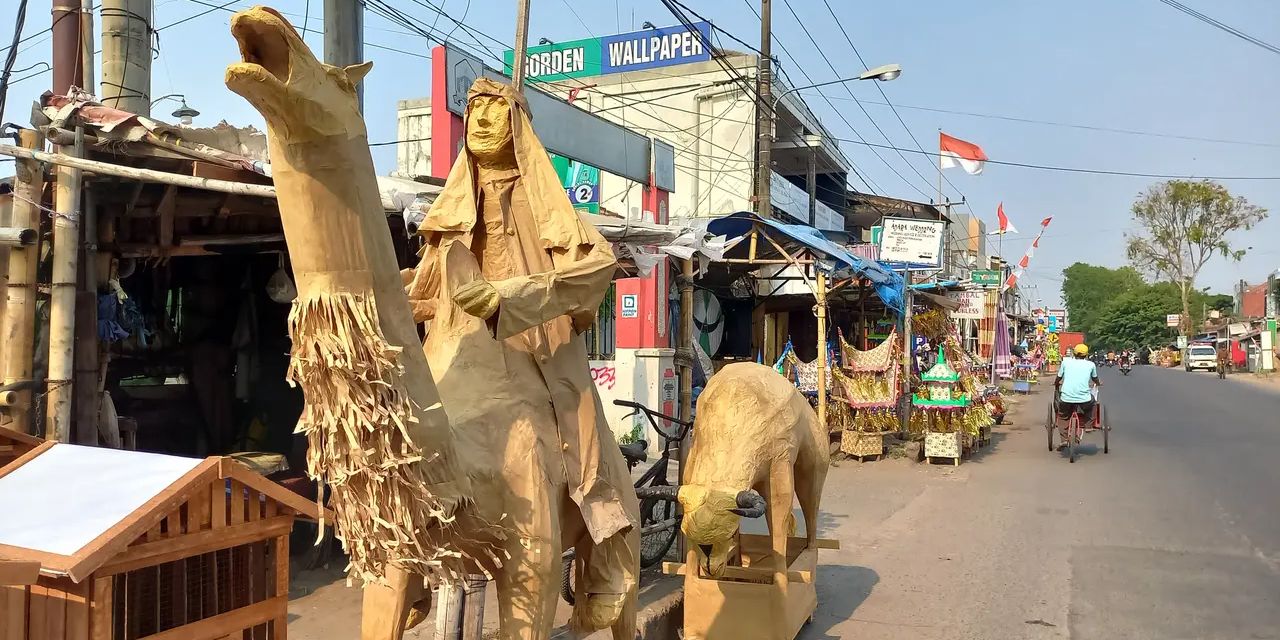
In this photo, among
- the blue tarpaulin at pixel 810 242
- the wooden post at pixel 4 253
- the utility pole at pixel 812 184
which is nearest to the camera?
the wooden post at pixel 4 253

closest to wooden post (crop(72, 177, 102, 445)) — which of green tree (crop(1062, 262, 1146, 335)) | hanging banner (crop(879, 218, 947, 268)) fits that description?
hanging banner (crop(879, 218, 947, 268))

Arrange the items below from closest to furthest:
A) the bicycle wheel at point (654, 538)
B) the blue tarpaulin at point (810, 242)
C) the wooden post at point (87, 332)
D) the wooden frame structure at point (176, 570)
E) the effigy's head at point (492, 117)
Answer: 1. the wooden frame structure at point (176, 570)
2. the effigy's head at point (492, 117)
3. the wooden post at point (87, 332)
4. the bicycle wheel at point (654, 538)
5. the blue tarpaulin at point (810, 242)

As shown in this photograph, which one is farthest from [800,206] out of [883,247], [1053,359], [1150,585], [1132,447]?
[1053,359]

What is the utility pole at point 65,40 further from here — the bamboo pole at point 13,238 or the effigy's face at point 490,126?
the effigy's face at point 490,126

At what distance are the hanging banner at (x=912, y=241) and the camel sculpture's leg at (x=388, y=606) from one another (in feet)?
36.5

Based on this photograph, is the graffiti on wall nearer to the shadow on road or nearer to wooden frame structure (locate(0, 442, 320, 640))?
the shadow on road

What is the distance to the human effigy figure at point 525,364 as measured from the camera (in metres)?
2.42

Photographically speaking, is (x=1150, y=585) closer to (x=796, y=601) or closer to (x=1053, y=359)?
(x=796, y=601)

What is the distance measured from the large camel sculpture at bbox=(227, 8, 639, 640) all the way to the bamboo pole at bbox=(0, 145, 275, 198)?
2037 millimetres

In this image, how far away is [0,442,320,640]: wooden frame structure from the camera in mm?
2307

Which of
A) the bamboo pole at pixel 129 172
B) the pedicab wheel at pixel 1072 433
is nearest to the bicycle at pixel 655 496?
the bamboo pole at pixel 129 172

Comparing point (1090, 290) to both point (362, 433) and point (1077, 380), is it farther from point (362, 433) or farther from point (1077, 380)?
point (362, 433)

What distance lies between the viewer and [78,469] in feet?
8.84

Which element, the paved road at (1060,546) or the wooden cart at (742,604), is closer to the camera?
the wooden cart at (742,604)
